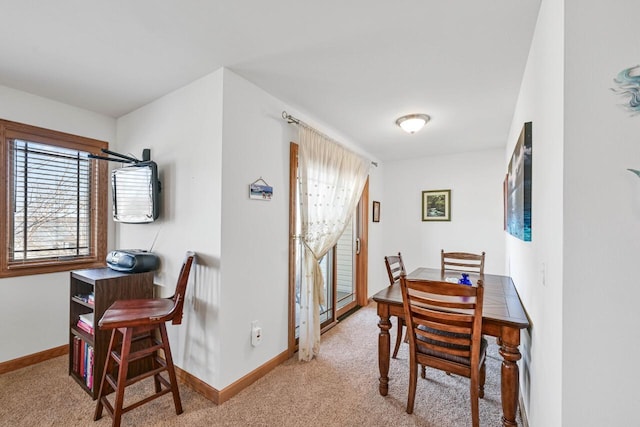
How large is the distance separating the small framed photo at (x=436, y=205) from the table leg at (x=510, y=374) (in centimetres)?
296

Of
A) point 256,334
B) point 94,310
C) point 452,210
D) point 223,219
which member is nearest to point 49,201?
point 94,310

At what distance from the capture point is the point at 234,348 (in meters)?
2.04

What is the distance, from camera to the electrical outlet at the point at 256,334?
85.7 inches

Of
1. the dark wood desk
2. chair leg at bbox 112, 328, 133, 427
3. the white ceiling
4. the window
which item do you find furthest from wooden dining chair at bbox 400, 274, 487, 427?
the window

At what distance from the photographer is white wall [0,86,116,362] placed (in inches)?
89.9

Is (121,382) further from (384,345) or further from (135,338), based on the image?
(384,345)

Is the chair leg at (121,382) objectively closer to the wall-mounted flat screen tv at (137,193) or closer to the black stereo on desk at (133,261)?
the black stereo on desk at (133,261)

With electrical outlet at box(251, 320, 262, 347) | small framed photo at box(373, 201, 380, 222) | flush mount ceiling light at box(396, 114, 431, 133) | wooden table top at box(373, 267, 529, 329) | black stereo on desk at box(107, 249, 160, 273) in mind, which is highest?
flush mount ceiling light at box(396, 114, 431, 133)

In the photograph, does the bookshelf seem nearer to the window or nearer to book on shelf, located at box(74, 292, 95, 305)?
book on shelf, located at box(74, 292, 95, 305)

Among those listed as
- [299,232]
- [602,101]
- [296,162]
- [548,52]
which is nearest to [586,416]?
[602,101]

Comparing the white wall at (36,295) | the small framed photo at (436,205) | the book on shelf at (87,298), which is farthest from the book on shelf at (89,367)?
the small framed photo at (436,205)

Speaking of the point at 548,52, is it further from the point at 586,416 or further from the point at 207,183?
the point at 207,183

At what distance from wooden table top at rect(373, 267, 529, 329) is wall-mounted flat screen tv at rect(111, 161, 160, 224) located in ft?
6.34

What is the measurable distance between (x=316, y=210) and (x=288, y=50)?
143 centimetres
